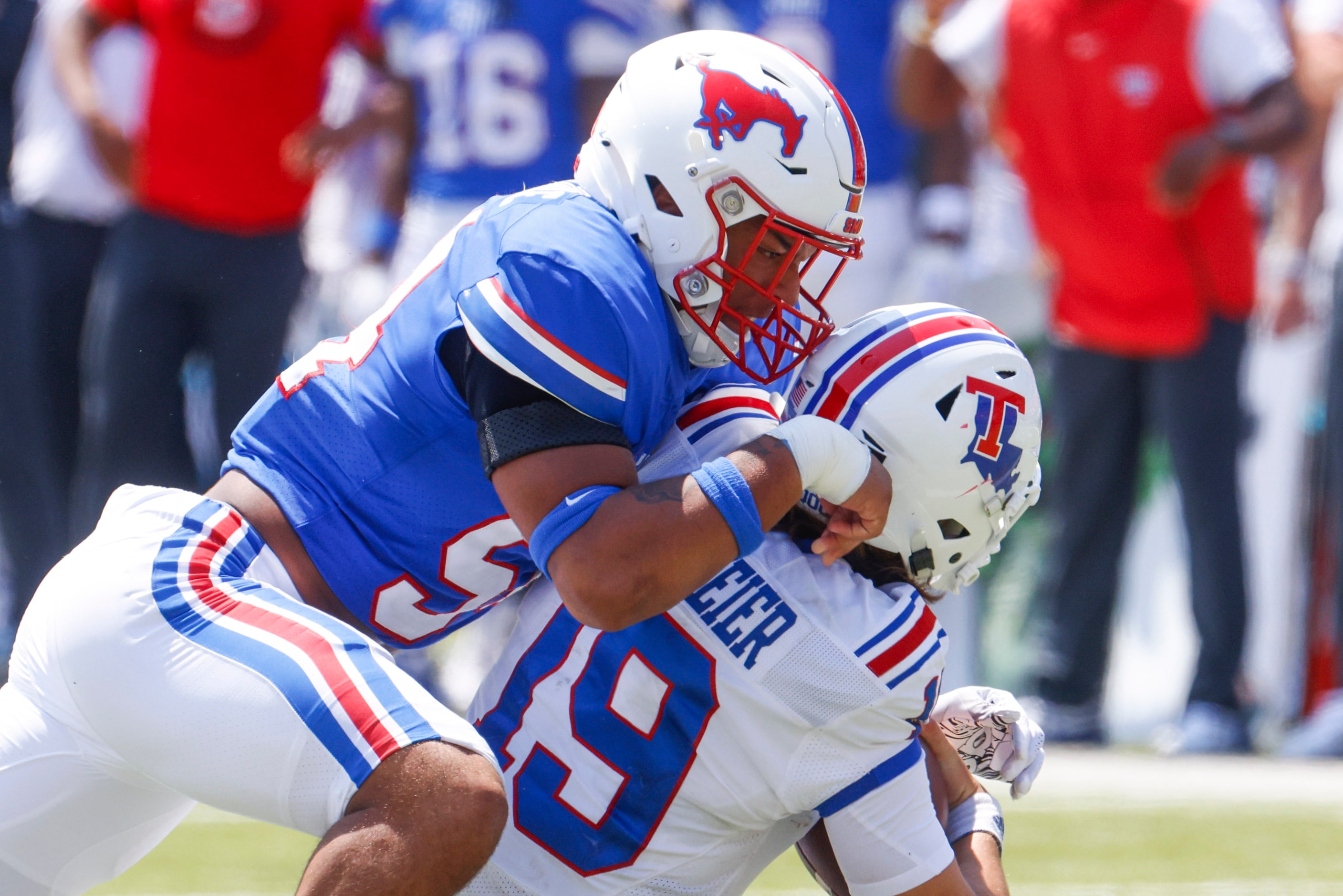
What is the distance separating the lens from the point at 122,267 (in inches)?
206

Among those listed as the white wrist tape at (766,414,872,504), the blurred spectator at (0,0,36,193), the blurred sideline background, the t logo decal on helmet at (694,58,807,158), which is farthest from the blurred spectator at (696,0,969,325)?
the white wrist tape at (766,414,872,504)

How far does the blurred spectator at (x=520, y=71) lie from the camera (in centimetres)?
553

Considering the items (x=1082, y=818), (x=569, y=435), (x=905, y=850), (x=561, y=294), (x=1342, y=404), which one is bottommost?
(x=1082, y=818)

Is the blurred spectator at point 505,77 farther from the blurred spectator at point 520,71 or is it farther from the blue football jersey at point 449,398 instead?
the blue football jersey at point 449,398

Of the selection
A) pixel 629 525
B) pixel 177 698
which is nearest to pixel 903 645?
pixel 629 525

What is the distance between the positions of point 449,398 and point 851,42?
3750 millimetres

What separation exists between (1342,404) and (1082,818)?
179 cm

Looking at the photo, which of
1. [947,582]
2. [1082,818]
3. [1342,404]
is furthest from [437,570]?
[1342,404]

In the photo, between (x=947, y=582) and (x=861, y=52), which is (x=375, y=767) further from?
(x=861, y=52)

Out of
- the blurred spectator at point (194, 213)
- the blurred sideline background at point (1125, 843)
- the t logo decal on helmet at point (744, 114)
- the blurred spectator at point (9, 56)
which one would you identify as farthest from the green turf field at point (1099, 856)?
the blurred spectator at point (9, 56)

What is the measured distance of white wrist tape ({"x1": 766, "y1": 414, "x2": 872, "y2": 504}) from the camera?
2.21 meters

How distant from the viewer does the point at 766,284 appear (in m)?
2.46

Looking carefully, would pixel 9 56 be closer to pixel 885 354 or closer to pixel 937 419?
pixel 885 354

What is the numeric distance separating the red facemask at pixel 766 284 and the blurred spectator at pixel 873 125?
316 cm
